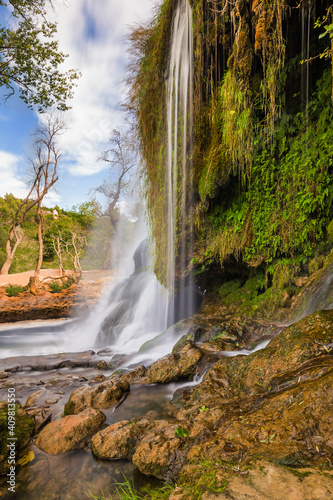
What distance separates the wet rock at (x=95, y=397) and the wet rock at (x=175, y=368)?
602 mm

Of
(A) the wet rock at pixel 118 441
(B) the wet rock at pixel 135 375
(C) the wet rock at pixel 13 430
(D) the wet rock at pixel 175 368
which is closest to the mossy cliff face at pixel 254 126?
(D) the wet rock at pixel 175 368

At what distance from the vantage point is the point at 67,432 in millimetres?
3047

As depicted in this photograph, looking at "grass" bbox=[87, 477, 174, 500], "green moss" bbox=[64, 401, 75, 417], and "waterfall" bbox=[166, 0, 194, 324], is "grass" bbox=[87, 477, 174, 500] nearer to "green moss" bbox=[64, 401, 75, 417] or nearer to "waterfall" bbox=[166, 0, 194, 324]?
"green moss" bbox=[64, 401, 75, 417]

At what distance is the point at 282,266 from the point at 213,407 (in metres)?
4.86

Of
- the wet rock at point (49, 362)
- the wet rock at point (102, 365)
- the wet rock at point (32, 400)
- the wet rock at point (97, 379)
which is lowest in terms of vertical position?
the wet rock at point (49, 362)

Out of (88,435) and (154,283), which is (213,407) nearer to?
(88,435)

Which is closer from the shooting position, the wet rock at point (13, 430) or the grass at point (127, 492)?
the grass at point (127, 492)

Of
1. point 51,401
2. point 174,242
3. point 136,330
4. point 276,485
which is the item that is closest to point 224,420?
point 276,485

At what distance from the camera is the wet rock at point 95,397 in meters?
3.77

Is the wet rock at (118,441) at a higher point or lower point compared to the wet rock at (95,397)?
higher

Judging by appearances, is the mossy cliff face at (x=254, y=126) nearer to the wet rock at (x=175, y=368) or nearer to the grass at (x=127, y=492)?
the wet rock at (x=175, y=368)

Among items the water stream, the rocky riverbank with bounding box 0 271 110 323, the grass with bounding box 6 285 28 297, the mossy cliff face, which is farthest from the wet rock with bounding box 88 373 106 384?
the grass with bounding box 6 285 28 297

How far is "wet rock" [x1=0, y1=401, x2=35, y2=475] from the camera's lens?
272 centimetres

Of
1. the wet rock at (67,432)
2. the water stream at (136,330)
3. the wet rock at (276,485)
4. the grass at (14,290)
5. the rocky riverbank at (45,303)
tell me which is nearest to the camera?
the wet rock at (276,485)
